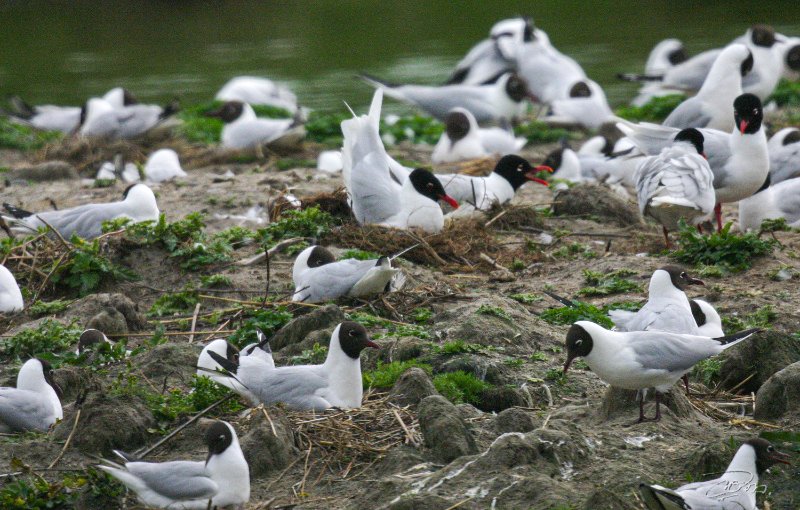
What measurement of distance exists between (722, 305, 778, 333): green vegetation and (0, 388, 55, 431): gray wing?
4.28 meters

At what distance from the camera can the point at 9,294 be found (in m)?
8.52

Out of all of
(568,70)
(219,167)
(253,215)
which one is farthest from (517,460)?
(568,70)

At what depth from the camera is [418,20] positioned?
91.0ft

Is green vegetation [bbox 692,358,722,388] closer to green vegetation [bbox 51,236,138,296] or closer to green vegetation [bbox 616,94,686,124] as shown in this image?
green vegetation [bbox 51,236,138,296]

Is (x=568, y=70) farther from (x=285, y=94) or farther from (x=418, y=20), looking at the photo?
(x=418, y=20)

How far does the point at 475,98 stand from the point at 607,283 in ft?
30.2

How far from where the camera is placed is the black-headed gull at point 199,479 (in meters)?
5.43

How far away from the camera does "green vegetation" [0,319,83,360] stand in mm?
7867

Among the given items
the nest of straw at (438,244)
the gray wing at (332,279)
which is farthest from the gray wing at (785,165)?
the gray wing at (332,279)

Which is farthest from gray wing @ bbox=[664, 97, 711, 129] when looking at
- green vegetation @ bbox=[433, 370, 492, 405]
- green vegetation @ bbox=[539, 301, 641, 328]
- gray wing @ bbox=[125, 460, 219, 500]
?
gray wing @ bbox=[125, 460, 219, 500]

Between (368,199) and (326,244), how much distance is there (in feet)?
2.04

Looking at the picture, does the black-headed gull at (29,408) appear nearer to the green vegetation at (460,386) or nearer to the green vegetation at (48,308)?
the green vegetation at (48,308)

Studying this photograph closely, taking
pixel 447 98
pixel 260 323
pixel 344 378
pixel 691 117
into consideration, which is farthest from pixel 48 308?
pixel 447 98

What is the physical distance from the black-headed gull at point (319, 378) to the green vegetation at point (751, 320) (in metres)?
2.62
